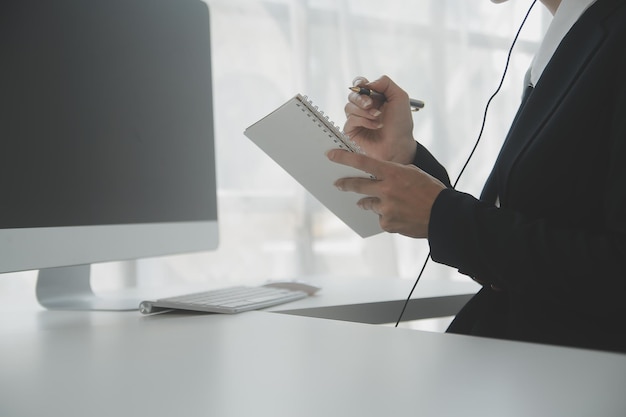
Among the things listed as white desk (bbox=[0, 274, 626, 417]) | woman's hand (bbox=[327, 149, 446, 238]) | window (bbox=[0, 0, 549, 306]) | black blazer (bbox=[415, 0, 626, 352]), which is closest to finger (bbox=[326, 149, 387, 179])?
woman's hand (bbox=[327, 149, 446, 238])

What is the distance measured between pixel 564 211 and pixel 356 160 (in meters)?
0.29

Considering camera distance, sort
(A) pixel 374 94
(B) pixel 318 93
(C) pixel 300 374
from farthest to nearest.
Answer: (B) pixel 318 93 < (A) pixel 374 94 < (C) pixel 300 374

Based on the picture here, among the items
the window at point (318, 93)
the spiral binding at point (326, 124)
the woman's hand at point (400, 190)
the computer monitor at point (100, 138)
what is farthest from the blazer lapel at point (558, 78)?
the window at point (318, 93)

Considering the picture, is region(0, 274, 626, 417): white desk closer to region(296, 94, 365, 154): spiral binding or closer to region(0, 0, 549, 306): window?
region(296, 94, 365, 154): spiral binding

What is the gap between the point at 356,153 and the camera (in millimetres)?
803

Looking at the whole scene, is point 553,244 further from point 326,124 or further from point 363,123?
point 363,123

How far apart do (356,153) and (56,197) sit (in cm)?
48

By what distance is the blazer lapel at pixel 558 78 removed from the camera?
79cm

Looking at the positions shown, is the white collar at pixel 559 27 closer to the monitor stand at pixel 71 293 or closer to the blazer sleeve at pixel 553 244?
the blazer sleeve at pixel 553 244

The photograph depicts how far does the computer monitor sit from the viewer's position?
862 mm

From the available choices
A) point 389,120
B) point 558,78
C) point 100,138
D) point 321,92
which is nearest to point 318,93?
point 321,92

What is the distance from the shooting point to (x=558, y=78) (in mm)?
821

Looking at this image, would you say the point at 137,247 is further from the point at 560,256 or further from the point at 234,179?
the point at 234,179

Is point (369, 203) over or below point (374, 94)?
below
